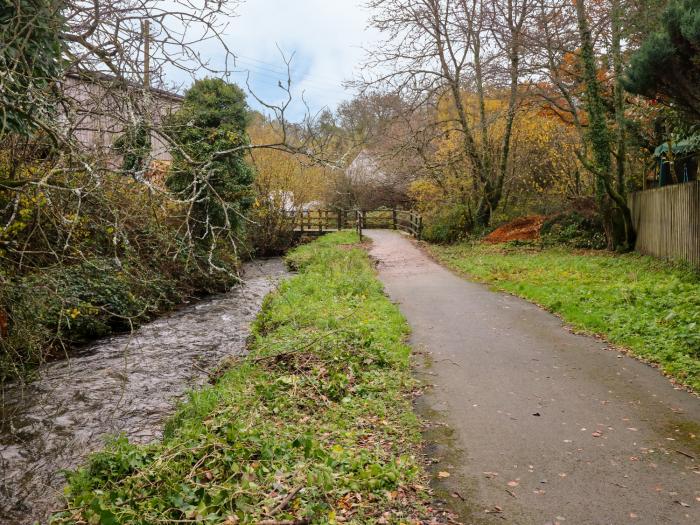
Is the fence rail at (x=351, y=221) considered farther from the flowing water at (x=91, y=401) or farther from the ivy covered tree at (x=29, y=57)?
the ivy covered tree at (x=29, y=57)

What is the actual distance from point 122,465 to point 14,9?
4106mm

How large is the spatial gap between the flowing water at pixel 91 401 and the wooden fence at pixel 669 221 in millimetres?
9236

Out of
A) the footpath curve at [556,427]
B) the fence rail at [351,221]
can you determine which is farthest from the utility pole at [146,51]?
the fence rail at [351,221]

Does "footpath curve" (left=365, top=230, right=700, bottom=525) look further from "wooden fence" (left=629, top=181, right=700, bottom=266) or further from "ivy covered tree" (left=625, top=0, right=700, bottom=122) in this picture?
"wooden fence" (left=629, top=181, right=700, bottom=266)

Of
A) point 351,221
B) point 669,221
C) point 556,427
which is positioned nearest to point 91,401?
point 556,427

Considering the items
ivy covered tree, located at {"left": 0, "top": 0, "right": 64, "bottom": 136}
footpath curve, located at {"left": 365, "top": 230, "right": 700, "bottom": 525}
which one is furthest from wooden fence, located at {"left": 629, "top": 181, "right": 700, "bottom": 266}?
ivy covered tree, located at {"left": 0, "top": 0, "right": 64, "bottom": 136}

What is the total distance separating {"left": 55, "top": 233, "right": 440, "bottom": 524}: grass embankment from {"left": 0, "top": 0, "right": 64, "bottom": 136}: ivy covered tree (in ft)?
9.66

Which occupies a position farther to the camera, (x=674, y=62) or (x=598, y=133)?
(x=598, y=133)

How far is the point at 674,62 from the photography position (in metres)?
9.02

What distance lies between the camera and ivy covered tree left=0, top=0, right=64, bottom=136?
4.52 m

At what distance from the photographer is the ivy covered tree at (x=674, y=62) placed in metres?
8.37

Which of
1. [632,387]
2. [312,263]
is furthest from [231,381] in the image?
[312,263]

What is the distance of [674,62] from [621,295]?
12.6 ft

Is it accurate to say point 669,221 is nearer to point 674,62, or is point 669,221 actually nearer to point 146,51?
point 674,62
